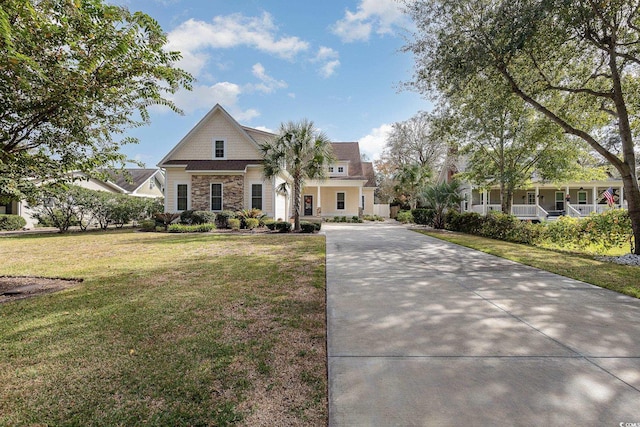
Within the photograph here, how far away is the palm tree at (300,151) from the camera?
15.0 metres

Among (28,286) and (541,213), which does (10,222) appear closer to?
(28,286)

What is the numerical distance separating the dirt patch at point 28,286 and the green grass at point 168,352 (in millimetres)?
340

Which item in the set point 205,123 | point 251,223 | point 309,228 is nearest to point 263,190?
point 251,223

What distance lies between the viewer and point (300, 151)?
15.0 metres

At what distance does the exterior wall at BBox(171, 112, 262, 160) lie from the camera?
19000 millimetres

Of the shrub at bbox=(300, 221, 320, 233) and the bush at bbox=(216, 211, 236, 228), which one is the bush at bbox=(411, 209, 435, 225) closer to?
the shrub at bbox=(300, 221, 320, 233)

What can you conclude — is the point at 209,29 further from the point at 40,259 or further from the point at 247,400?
the point at 247,400

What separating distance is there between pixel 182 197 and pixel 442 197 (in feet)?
51.5

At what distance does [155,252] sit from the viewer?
934 centimetres

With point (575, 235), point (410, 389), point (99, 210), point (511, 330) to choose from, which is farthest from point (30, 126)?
point (99, 210)

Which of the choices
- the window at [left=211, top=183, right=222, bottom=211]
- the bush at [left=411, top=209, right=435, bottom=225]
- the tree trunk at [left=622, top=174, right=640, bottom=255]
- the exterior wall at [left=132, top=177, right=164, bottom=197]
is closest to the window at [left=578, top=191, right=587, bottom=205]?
the bush at [left=411, top=209, right=435, bottom=225]

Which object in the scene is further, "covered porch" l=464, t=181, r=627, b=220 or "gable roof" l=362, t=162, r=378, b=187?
"gable roof" l=362, t=162, r=378, b=187

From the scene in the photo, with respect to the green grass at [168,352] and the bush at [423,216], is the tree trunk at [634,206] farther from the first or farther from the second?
the bush at [423,216]

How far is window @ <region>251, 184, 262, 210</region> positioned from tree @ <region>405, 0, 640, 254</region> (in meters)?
11.2
